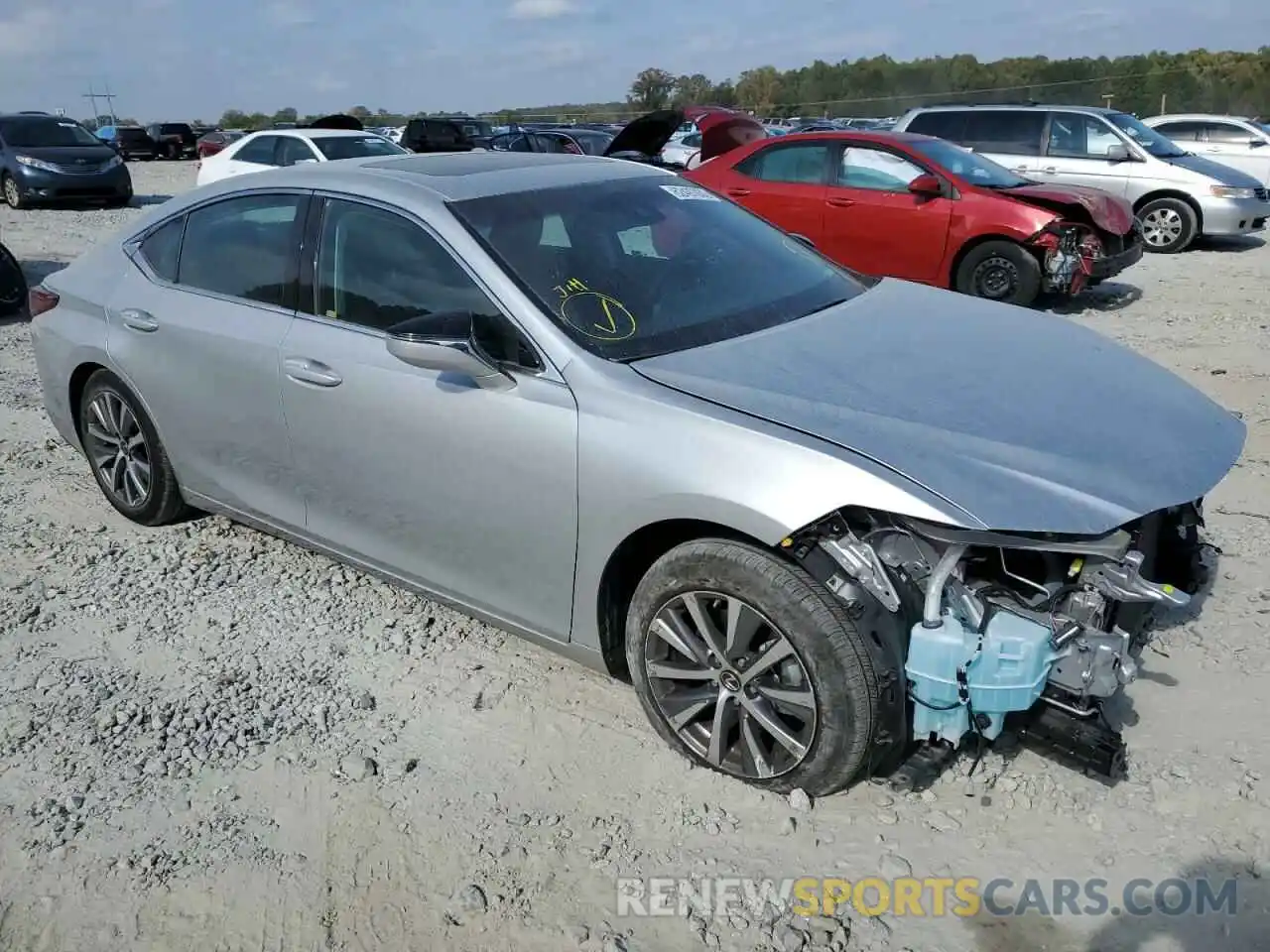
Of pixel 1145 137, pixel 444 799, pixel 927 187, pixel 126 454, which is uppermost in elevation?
pixel 1145 137

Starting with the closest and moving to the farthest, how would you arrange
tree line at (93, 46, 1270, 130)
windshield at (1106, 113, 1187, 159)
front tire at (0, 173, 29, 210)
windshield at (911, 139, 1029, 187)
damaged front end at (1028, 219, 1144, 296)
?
damaged front end at (1028, 219, 1144, 296) → windshield at (911, 139, 1029, 187) → windshield at (1106, 113, 1187, 159) → front tire at (0, 173, 29, 210) → tree line at (93, 46, 1270, 130)

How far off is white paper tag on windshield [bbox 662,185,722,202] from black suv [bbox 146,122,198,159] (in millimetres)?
40569

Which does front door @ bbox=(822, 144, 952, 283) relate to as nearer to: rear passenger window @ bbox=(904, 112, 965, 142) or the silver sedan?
rear passenger window @ bbox=(904, 112, 965, 142)

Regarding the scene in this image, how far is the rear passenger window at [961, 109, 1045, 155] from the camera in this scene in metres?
12.6

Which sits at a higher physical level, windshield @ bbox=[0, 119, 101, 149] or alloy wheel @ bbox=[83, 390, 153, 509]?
windshield @ bbox=[0, 119, 101, 149]

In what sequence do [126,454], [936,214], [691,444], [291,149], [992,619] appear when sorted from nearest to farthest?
[992,619] < [691,444] < [126,454] < [936,214] < [291,149]

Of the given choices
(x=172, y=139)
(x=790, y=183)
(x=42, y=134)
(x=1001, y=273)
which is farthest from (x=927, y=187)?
(x=172, y=139)

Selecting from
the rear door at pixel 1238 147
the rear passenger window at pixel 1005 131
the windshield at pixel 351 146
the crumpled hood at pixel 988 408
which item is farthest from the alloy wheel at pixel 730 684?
the rear door at pixel 1238 147

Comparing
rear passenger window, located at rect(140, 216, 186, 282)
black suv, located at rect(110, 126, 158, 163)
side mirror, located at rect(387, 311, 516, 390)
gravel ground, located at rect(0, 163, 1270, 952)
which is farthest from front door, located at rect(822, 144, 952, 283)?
black suv, located at rect(110, 126, 158, 163)

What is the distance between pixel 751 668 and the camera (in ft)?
9.42

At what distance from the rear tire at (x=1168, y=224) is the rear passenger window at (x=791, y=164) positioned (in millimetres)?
5127

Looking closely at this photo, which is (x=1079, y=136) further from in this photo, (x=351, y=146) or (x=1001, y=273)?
(x=351, y=146)

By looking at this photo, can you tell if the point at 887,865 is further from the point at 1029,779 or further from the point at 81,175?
the point at 81,175

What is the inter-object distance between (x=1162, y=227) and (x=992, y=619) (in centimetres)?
1173
